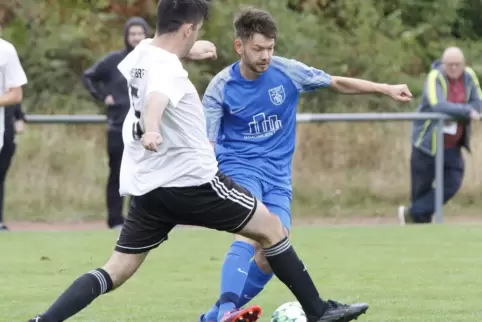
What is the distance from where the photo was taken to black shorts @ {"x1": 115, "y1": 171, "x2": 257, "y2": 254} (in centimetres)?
593

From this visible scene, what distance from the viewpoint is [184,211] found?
19.5 ft

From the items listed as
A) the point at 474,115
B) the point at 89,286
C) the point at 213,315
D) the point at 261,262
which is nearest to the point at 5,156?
the point at 474,115

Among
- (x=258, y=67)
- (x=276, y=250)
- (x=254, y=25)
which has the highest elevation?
(x=254, y=25)

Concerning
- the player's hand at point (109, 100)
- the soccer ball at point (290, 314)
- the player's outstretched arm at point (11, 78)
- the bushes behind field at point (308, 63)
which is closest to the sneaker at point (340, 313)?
the soccer ball at point (290, 314)

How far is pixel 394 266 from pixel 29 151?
6.57 meters

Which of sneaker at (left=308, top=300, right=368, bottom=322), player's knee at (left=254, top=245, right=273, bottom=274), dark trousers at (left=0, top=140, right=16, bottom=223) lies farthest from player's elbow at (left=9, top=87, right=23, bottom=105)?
sneaker at (left=308, top=300, right=368, bottom=322)

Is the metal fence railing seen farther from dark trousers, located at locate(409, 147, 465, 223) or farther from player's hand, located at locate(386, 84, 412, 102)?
player's hand, located at locate(386, 84, 412, 102)

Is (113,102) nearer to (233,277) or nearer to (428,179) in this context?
(428,179)

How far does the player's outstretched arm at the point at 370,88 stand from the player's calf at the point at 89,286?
5.31 ft

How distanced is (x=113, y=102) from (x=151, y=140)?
24.9 ft

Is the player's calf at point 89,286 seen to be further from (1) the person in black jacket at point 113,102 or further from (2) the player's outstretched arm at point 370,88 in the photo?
(1) the person in black jacket at point 113,102

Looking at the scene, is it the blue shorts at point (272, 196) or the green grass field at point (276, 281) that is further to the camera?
the green grass field at point (276, 281)

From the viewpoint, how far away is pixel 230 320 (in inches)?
247

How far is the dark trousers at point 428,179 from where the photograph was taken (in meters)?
13.6
